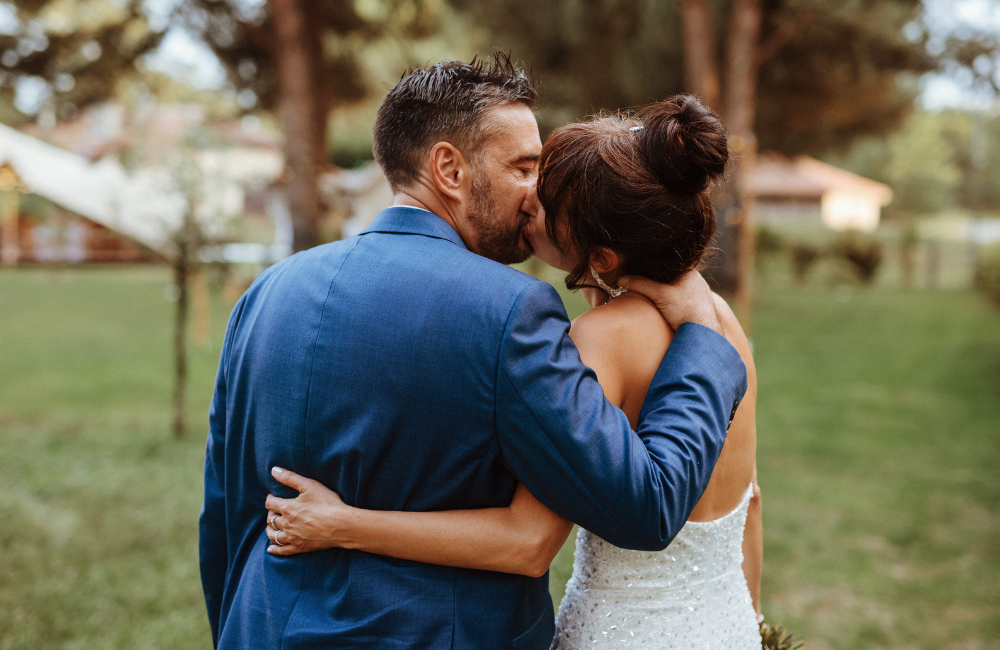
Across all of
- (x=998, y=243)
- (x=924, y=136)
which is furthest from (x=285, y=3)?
(x=924, y=136)

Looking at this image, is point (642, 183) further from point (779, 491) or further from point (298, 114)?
point (298, 114)

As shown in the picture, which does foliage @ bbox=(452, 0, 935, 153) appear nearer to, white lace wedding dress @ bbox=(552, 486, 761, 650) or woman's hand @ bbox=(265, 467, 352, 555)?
white lace wedding dress @ bbox=(552, 486, 761, 650)

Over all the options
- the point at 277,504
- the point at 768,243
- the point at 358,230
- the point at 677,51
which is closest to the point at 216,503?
the point at 277,504

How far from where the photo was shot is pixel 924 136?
48.9m

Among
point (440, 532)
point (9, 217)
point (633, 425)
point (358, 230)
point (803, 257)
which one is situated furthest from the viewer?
point (9, 217)

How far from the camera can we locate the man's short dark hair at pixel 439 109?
166 centimetres

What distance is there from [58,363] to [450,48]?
8.83 metres

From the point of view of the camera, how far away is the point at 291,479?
148 cm

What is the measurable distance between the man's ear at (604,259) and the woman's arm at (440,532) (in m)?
0.51

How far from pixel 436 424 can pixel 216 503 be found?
2.39ft

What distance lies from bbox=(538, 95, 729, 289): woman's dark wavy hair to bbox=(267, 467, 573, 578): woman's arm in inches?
21.4

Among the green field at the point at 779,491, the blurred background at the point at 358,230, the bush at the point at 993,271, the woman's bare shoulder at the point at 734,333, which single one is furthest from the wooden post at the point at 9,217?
the bush at the point at 993,271

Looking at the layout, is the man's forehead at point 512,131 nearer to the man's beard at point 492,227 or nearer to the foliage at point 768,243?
the man's beard at point 492,227

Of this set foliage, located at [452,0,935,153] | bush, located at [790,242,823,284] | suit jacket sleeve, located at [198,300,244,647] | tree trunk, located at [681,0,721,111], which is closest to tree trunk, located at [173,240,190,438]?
suit jacket sleeve, located at [198,300,244,647]
